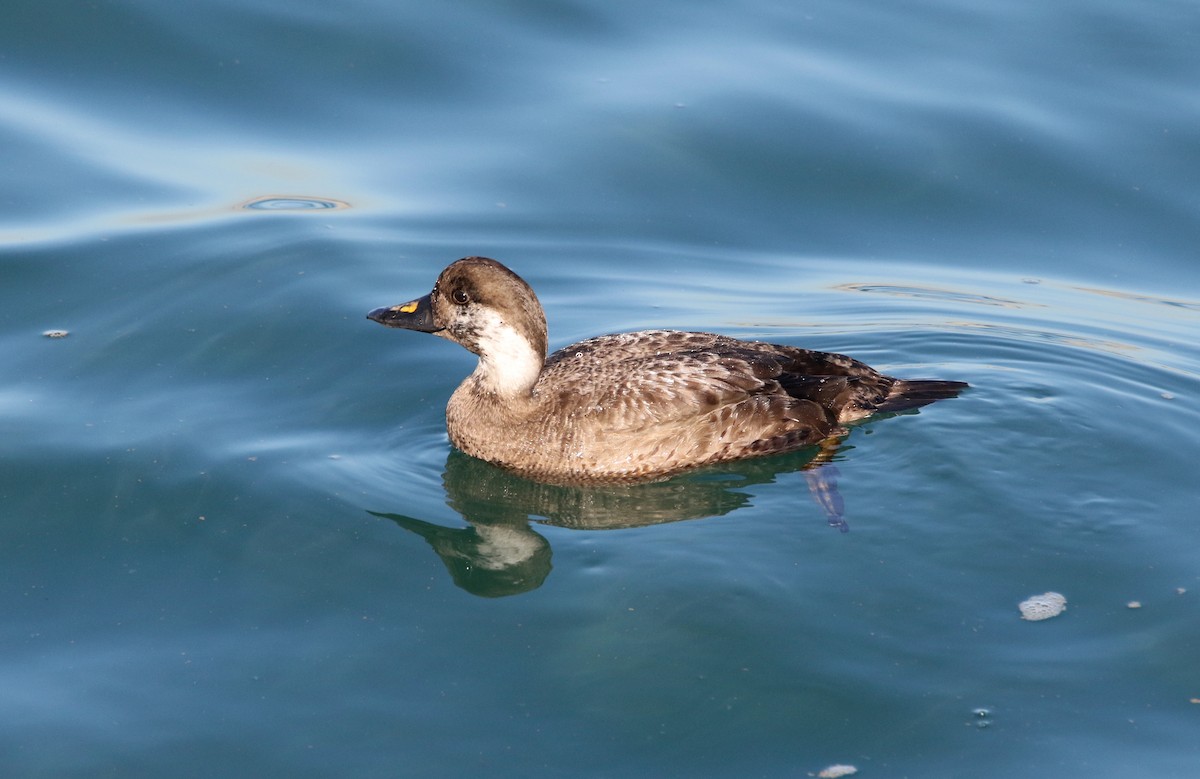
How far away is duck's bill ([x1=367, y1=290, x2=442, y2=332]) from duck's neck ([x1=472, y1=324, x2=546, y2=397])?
348 mm

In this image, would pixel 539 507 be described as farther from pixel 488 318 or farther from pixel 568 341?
pixel 568 341

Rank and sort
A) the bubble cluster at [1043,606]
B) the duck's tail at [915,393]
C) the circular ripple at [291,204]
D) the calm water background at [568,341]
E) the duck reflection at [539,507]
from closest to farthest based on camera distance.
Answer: the calm water background at [568,341] < the bubble cluster at [1043,606] < the duck reflection at [539,507] < the duck's tail at [915,393] < the circular ripple at [291,204]

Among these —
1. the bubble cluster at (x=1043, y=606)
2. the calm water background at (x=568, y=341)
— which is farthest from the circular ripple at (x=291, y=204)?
the bubble cluster at (x=1043, y=606)

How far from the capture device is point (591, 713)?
6.14 meters

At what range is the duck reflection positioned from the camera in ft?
24.4

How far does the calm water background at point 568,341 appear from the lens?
6.20 metres

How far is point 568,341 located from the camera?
10258mm

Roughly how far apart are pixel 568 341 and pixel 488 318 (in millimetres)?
1901

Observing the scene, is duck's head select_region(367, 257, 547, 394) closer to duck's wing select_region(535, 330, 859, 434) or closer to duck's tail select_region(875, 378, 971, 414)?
duck's wing select_region(535, 330, 859, 434)

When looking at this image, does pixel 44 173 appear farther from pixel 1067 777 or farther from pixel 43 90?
pixel 1067 777

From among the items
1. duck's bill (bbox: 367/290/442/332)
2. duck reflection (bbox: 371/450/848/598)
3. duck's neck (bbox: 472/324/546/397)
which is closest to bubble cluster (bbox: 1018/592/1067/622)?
duck reflection (bbox: 371/450/848/598)

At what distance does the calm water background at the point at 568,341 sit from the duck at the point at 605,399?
234 millimetres

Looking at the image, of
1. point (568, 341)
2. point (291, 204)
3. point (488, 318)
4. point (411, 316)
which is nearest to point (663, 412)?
point (488, 318)

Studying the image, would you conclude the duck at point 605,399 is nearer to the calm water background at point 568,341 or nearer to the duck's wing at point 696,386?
the duck's wing at point 696,386
